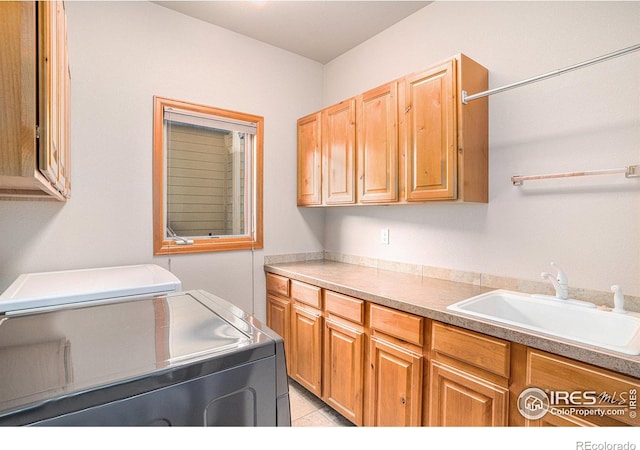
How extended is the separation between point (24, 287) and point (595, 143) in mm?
2716

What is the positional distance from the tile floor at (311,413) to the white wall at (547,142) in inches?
47.0

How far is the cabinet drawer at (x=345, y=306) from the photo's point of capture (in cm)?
190

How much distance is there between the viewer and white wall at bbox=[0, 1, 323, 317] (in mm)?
1962

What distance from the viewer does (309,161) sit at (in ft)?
9.23

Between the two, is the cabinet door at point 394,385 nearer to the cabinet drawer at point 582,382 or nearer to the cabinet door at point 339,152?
the cabinet drawer at point 582,382

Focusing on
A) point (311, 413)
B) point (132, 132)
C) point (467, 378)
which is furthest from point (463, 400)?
point (132, 132)

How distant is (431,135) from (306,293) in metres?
1.31

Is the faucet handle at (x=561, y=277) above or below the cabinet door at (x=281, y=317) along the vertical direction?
above

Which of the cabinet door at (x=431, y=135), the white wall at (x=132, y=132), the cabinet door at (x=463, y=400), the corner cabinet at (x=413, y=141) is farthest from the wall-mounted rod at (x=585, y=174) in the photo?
the white wall at (x=132, y=132)

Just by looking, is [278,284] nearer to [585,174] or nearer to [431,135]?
[431,135]

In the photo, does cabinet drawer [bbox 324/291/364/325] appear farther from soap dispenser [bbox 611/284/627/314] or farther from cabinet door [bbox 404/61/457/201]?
soap dispenser [bbox 611/284/627/314]

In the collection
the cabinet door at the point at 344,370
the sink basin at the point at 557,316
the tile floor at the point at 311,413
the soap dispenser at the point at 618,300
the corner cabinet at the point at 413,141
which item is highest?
the corner cabinet at the point at 413,141

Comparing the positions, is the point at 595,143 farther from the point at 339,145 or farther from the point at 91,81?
the point at 91,81
